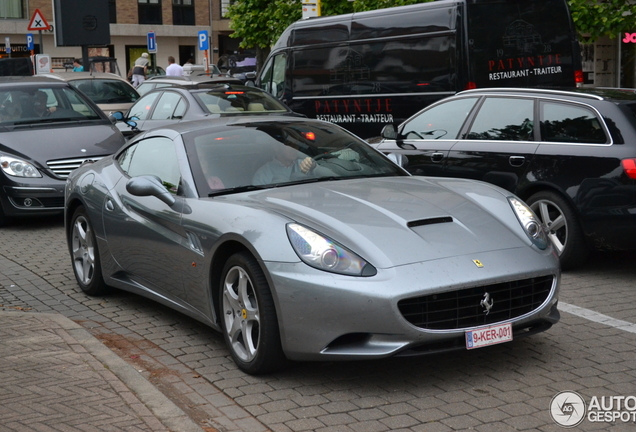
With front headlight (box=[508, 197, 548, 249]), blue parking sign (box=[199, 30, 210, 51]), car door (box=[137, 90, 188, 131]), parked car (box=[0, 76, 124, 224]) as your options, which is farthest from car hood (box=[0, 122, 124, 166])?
blue parking sign (box=[199, 30, 210, 51])

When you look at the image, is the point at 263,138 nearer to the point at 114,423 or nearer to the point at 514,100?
the point at 114,423

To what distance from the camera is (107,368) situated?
16.8 feet

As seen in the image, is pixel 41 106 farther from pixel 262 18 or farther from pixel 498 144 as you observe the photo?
pixel 262 18

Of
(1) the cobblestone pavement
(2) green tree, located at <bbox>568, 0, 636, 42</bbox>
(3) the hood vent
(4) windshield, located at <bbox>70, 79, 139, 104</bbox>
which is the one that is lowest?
(1) the cobblestone pavement

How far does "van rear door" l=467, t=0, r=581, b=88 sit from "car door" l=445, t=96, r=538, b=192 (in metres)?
4.01

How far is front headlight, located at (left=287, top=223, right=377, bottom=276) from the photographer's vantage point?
186 inches

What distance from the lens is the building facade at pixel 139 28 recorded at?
5206 cm

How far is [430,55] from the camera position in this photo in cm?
1306

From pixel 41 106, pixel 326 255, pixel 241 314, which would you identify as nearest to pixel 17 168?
pixel 41 106

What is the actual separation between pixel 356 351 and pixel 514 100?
440 centimetres

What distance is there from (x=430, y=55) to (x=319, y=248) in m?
8.73

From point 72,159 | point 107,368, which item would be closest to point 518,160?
point 107,368

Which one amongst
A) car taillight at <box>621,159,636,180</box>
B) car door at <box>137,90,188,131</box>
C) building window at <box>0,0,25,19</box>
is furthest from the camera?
building window at <box>0,0,25,19</box>

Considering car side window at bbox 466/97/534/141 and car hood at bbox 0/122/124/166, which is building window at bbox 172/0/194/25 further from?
car side window at bbox 466/97/534/141
